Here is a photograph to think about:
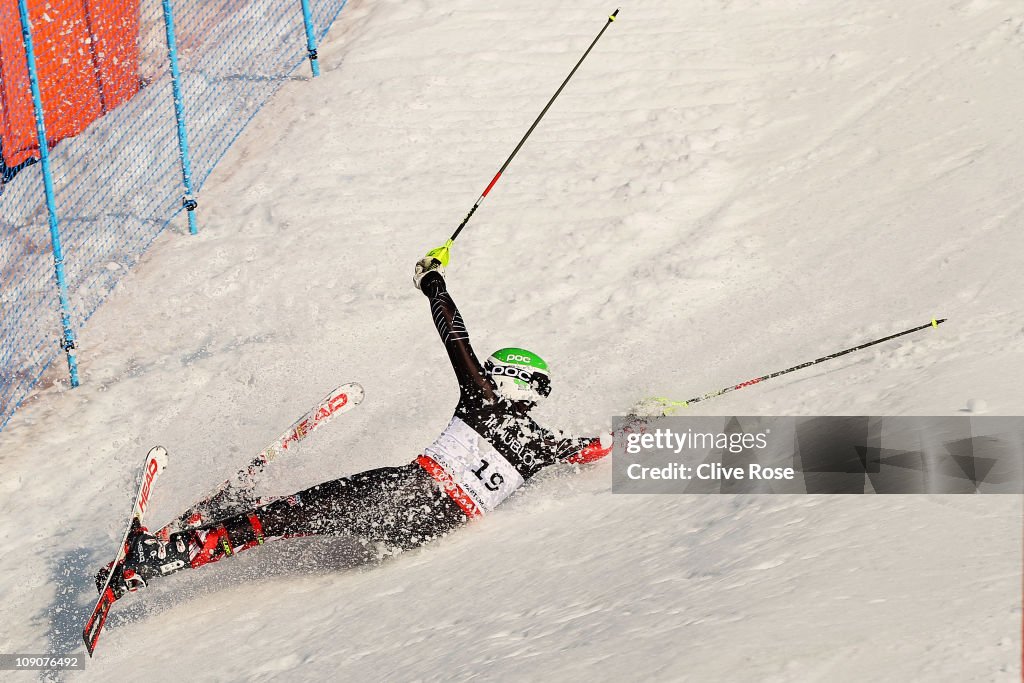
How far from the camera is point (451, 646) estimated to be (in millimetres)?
3938

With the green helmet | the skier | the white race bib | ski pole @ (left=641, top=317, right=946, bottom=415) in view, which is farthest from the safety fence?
ski pole @ (left=641, top=317, right=946, bottom=415)

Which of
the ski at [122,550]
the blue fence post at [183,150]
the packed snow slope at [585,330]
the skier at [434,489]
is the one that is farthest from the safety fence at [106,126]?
the skier at [434,489]

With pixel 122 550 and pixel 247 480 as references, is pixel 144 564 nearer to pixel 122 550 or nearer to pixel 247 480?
pixel 122 550

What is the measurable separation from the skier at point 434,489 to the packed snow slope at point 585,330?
163 mm

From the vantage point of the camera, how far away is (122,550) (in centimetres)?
492

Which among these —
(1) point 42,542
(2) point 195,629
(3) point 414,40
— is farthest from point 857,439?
(3) point 414,40

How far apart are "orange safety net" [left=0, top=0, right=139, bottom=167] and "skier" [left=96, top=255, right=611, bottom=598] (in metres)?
5.37

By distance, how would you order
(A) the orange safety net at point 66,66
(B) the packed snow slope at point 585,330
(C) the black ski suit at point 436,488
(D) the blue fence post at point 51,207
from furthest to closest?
(A) the orange safety net at point 66,66
(D) the blue fence post at point 51,207
(C) the black ski suit at point 436,488
(B) the packed snow slope at point 585,330

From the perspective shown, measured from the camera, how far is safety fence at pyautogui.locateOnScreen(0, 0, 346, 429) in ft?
27.1

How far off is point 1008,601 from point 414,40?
314 inches

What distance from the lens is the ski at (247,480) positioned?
522 cm

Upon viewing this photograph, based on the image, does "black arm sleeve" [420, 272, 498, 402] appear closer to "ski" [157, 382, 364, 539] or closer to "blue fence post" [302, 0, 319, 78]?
"ski" [157, 382, 364, 539]

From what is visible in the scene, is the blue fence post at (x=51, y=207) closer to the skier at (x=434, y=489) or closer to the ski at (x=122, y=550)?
the ski at (x=122, y=550)

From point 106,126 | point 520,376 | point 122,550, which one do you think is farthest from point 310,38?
point 122,550
